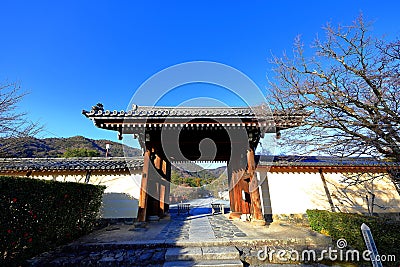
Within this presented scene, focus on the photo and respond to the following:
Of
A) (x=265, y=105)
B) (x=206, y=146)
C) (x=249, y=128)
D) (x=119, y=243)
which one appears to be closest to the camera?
(x=119, y=243)

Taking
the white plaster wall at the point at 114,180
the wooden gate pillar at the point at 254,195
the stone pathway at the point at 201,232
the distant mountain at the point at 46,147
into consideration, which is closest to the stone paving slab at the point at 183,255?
the stone pathway at the point at 201,232

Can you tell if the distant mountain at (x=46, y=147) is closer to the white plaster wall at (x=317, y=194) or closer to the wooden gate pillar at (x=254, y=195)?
the wooden gate pillar at (x=254, y=195)

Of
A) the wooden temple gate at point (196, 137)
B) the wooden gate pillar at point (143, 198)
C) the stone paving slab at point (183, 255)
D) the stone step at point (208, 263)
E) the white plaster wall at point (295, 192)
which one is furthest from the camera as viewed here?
the white plaster wall at point (295, 192)

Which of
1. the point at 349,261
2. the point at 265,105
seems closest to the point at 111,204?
the point at 265,105

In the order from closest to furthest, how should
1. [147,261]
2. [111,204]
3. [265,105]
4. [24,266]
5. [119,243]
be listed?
[24,266] → [147,261] → [119,243] → [265,105] → [111,204]

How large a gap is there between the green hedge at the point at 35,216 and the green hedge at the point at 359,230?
6.47 metres

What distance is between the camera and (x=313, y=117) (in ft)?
14.3

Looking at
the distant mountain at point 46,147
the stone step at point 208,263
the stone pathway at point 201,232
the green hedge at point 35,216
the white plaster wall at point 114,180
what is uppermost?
the distant mountain at point 46,147

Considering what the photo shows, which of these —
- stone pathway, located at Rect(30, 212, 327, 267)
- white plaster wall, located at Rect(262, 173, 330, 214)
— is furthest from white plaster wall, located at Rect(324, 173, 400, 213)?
stone pathway, located at Rect(30, 212, 327, 267)

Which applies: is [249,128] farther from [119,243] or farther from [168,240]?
[119,243]

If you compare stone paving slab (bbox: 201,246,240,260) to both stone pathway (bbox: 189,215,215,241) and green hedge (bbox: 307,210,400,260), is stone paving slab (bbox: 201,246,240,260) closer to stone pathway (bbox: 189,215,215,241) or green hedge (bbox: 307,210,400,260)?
stone pathway (bbox: 189,215,215,241)

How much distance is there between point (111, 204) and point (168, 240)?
4491 mm

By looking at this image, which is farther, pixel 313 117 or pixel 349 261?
pixel 313 117

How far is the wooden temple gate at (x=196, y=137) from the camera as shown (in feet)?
18.7
